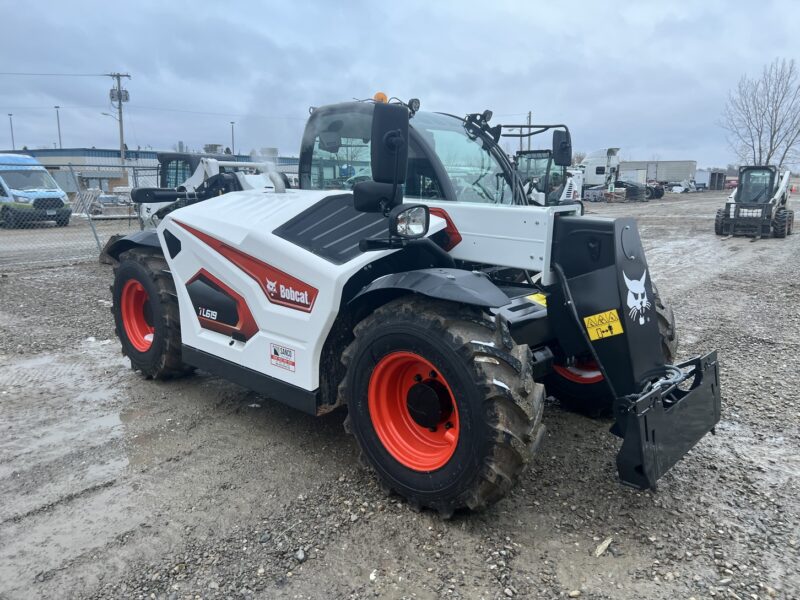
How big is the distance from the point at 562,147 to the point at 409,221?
174 centimetres

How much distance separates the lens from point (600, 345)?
3.17 metres

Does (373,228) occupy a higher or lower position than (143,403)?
higher

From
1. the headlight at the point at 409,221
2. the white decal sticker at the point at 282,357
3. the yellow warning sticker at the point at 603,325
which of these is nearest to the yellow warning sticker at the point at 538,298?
the yellow warning sticker at the point at 603,325

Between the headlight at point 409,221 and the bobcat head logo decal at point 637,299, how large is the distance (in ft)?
3.50

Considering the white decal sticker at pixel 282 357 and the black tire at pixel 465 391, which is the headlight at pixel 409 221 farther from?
the white decal sticker at pixel 282 357

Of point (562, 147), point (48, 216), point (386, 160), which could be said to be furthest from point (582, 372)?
point (48, 216)

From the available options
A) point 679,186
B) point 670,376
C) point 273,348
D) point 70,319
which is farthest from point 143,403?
point 679,186

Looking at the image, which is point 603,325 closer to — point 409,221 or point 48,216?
point 409,221

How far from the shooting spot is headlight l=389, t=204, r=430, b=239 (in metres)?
3.11

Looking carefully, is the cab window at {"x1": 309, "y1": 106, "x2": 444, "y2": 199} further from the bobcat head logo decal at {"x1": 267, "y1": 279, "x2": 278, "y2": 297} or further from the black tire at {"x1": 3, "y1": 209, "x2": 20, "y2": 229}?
the black tire at {"x1": 3, "y1": 209, "x2": 20, "y2": 229}

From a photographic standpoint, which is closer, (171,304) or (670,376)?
(670,376)

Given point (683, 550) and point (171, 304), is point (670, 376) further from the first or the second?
point (171, 304)

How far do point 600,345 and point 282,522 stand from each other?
1.89m

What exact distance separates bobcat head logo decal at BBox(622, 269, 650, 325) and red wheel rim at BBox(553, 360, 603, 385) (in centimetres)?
110
